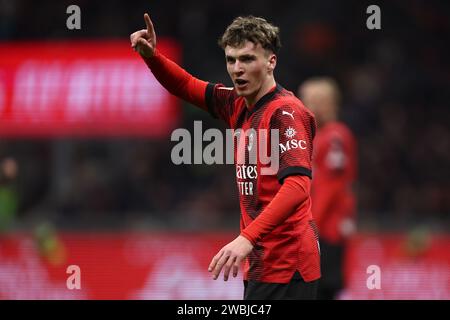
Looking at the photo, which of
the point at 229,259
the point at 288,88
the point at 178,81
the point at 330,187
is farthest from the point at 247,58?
the point at 288,88

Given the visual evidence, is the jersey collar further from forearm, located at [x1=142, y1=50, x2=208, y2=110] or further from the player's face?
forearm, located at [x1=142, y1=50, x2=208, y2=110]

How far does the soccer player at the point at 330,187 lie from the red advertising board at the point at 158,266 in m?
1.90

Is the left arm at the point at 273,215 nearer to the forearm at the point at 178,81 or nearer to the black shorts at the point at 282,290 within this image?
the black shorts at the point at 282,290

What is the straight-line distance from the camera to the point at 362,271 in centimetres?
931

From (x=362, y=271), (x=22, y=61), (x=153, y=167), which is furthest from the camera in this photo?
(x=153, y=167)

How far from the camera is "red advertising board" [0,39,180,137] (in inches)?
414

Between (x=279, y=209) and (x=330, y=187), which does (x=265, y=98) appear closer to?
(x=279, y=209)

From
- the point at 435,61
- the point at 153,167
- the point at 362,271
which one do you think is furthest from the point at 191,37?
the point at 362,271

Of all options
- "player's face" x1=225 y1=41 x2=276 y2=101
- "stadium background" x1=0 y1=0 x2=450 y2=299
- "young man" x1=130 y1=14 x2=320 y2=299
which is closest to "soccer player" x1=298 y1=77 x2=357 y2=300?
"stadium background" x1=0 y1=0 x2=450 y2=299

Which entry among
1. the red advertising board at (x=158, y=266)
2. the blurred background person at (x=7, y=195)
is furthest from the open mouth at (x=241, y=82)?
the red advertising board at (x=158, y=266)

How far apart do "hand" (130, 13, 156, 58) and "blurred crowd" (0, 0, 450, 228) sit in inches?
200

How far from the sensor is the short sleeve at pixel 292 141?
4.40 meters
